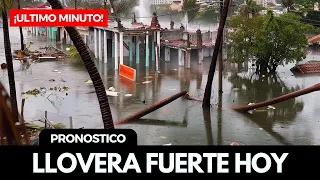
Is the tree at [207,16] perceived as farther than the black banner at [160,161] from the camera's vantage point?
Yes

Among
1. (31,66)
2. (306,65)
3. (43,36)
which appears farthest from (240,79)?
(43,36)

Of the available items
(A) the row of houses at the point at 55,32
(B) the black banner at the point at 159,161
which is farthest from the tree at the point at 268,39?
(B) the black banner at the point at 159,161

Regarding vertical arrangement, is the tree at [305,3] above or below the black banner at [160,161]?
above

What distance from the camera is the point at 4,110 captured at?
8.34 ft

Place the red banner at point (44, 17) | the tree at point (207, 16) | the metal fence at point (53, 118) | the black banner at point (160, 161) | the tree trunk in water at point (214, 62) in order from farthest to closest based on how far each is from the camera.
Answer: the tree at point (207, 16), the red banner at point (44, 17), the tree trunk in water at point (214, 62), the metal fence at point (53, 118), the black banner at point (160, 161)

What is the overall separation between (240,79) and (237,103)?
8187 mm

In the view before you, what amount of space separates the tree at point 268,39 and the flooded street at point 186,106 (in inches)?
54.0

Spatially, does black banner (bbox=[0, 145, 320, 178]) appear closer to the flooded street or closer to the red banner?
the flooded street

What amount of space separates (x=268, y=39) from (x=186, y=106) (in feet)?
40.0

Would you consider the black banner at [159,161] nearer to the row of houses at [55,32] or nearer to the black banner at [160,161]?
the black banner at [160,161]

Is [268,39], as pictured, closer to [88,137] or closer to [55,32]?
[88,137]

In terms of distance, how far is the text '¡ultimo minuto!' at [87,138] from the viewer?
166 inches

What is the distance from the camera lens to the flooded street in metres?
16.9

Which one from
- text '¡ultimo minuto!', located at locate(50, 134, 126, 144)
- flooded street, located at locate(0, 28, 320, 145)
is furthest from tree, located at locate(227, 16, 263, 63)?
text '¡ultimo minuto!', located at locate(50, 134, 126, 144)
